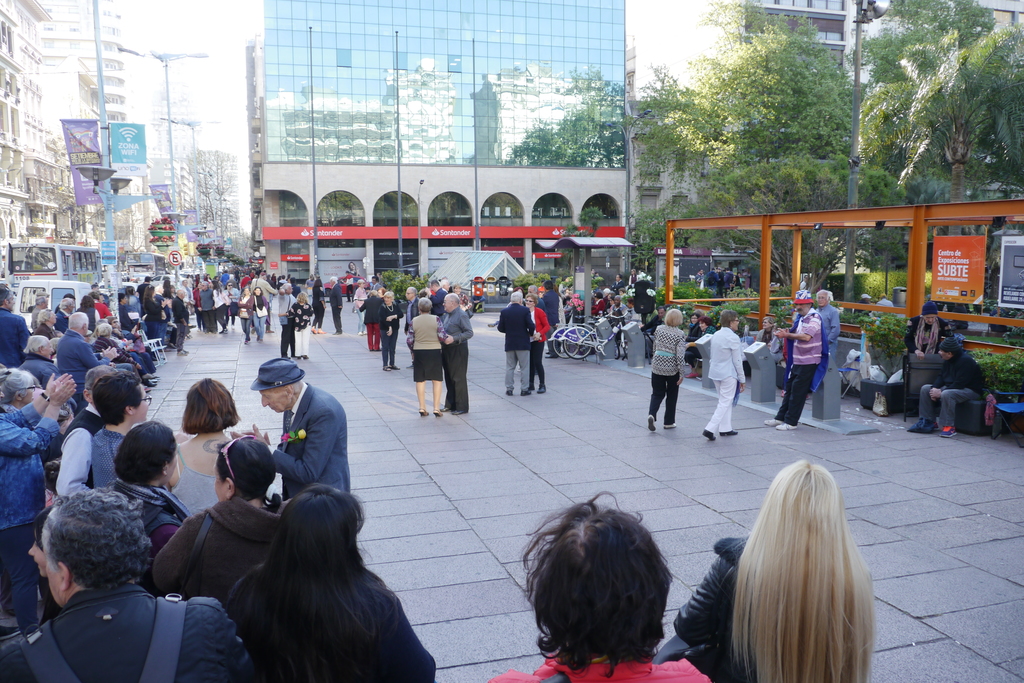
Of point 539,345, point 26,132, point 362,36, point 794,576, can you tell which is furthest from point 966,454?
point 26,132

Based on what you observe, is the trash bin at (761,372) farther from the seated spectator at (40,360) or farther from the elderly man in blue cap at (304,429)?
the seated spectator at (40,360)

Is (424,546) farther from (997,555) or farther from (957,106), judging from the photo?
(957,106)

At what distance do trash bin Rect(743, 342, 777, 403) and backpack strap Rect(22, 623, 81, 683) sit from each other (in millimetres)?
11183

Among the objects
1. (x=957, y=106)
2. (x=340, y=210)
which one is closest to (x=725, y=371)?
(x=957, y=106)

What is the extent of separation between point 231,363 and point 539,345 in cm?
822

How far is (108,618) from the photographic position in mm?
2152

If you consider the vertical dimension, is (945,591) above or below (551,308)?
below

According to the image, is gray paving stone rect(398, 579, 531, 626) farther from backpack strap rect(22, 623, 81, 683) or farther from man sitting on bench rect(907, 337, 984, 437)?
man sitting on bench rect(907, 337, 984, 437)

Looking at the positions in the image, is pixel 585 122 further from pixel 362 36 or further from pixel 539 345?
pixel 539 345

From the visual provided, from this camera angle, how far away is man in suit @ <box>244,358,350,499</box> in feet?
14.7

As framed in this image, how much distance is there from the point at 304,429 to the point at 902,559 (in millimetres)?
4456

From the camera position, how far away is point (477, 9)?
66312 millimetres

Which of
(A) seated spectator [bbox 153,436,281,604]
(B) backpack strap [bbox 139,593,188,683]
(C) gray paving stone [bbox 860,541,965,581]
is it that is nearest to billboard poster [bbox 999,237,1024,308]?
(C) gray paving stone [bbox 860,541,965,581]

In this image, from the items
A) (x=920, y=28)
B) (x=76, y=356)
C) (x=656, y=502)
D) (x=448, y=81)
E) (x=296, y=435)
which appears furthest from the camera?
(x=448, y=81)
